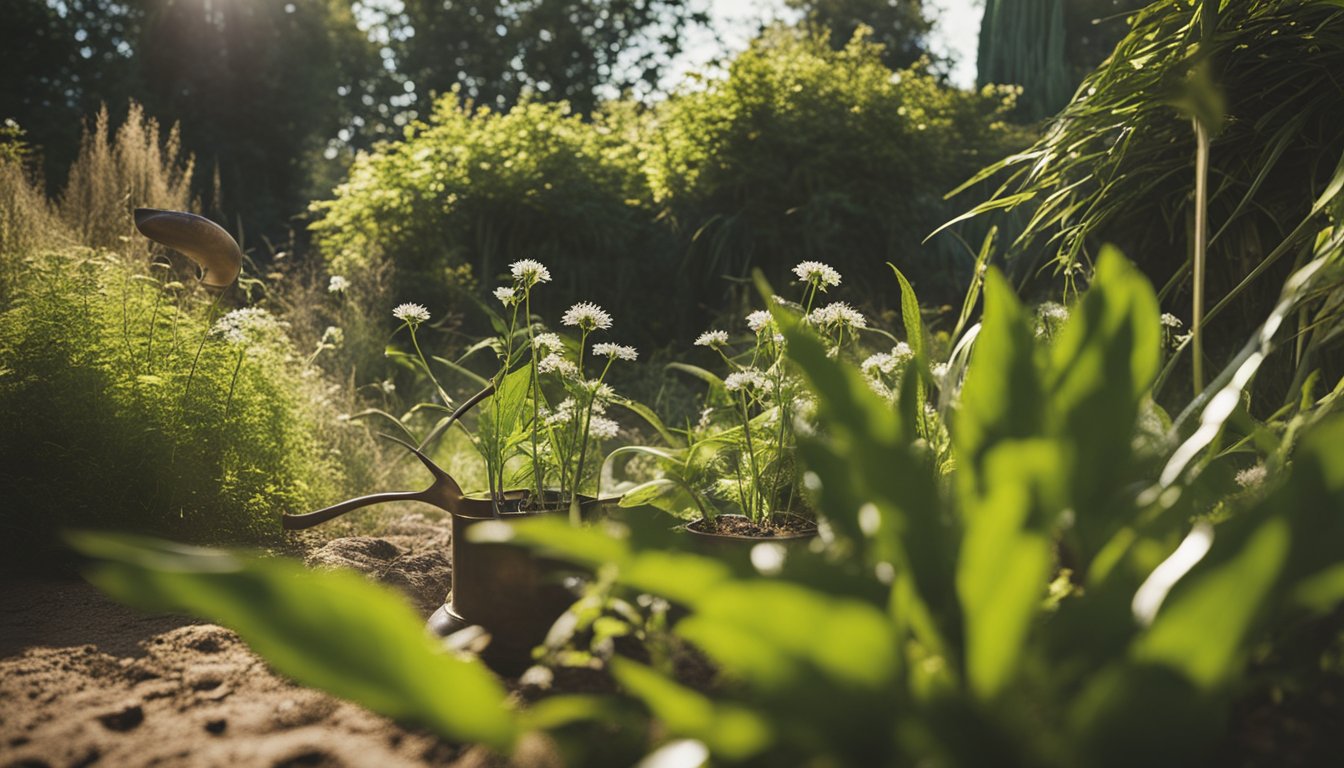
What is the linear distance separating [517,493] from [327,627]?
1.01 m

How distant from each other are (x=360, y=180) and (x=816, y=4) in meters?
14.1

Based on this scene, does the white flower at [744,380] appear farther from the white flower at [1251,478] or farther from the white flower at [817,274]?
the white flower at [1251,478]

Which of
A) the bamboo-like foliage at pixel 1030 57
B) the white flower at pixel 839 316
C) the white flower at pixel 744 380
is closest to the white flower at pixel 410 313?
the white flower at pixel 744 380

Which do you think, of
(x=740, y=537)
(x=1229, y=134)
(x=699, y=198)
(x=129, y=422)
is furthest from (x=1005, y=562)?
(x=699, y=198)

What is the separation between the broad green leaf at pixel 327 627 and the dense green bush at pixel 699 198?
5.97 metres

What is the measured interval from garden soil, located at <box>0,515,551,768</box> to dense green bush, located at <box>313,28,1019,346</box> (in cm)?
486

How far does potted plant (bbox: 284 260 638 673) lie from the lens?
119cm

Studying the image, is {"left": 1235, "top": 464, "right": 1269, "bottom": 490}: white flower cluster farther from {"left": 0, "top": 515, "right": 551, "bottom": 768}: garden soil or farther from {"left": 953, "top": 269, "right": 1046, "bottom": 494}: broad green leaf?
{"left": 0, "top": 515, "right": 551, "bottom": 768}: garden soil

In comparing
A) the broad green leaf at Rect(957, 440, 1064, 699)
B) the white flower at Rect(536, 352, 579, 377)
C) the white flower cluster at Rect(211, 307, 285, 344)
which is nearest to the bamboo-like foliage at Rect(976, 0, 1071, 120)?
the white flower cluster at Rect(211, 307, 285, 344)

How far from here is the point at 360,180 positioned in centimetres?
695

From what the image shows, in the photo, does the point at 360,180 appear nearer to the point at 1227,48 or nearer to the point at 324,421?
the point at 324,421

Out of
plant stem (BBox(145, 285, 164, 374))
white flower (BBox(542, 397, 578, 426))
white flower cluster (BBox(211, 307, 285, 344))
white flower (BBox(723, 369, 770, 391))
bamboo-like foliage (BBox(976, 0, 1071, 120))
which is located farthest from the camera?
bamboo-like foliage (BBox(976, 0, 1071, 120))

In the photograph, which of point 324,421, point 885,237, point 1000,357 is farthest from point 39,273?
point 885,237

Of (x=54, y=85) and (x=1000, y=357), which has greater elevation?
(x=54, y=85)
